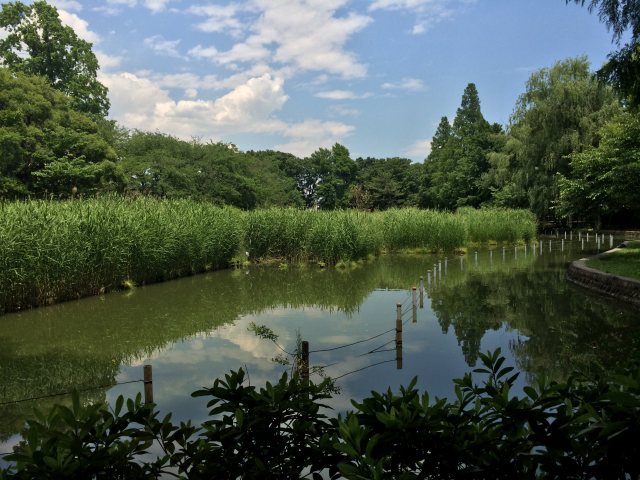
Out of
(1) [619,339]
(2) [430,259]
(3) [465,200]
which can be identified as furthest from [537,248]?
(1) [619,339]

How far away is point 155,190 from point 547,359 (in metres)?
29.7

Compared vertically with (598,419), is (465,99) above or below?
above

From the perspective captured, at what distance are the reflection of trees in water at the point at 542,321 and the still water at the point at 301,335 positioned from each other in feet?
0.10

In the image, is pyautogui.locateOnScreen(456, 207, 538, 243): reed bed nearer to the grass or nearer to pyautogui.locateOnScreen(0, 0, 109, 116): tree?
the grass

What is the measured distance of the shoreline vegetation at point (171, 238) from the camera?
12.4 m

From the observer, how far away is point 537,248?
29031 millimetres

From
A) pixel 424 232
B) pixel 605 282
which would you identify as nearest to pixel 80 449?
pixel 605 282

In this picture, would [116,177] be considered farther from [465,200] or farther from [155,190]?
[465,200]

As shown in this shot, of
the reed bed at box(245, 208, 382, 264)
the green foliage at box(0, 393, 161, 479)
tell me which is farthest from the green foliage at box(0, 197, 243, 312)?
the green foliage at box(0, 393, 161, 479)

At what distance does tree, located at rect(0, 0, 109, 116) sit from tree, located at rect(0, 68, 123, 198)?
25.4ft

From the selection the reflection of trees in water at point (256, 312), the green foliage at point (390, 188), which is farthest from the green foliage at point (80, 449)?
the green foliage at point (390, 188)

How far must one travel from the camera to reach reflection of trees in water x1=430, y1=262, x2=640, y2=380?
316 inches

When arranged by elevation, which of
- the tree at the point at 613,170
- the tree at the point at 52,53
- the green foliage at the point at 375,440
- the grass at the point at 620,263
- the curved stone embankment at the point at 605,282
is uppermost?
the tree at the point at 52,53

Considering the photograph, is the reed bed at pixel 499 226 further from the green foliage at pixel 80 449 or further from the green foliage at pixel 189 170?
the green foliage at pixel 80 449
